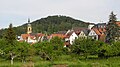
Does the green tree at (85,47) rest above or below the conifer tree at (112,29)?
below

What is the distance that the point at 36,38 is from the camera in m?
91.9

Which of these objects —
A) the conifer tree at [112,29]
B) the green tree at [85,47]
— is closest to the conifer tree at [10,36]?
the green tree at [85,47]

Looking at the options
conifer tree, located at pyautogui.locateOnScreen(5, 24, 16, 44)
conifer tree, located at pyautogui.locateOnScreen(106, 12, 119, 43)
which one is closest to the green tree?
conifer tree, located at pyautogui.locateOnScreen(106, 12, 119, 43)

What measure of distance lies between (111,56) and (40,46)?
12016 mm

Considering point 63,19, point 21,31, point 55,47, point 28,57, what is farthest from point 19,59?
point 63,19

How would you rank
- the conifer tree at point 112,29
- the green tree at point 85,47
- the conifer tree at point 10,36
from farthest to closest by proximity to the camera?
the conifer tree at point 10,36
the conifer tree at point 112,29
the green tree at point 85,47

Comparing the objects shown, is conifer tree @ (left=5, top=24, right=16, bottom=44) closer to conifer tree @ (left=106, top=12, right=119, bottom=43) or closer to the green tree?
the green tree

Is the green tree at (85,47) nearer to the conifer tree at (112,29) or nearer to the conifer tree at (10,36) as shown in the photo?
the conifer tree at (112,29)

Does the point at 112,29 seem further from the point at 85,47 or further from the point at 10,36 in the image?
the point at 10,36

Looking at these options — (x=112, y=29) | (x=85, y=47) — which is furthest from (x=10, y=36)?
(x=112, y=29)

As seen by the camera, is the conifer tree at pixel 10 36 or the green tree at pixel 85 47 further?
the conifer tree at pixel 10 36

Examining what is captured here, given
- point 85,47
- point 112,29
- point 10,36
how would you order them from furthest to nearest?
point 10,36, point 112,29, point 85,47

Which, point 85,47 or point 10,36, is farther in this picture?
point 10,36

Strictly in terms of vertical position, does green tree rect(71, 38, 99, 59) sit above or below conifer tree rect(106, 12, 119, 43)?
below
